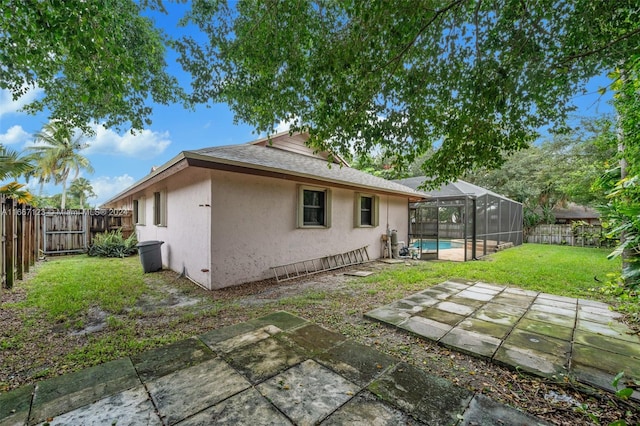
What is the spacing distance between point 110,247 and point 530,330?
40.7 ft

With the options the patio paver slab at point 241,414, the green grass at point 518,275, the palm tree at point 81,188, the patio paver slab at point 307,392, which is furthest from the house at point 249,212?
the palm tree at point 81,188

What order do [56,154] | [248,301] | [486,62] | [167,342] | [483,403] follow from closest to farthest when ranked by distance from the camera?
1. [483,403]
2. [167,342]
3. [486,62]
4. [248,301]
5. [56,154]

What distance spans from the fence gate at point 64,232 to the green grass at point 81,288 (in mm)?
2526

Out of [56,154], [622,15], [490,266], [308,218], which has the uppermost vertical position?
[56,154]

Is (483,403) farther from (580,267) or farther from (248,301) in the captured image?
(580,267)

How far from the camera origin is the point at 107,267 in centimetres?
758

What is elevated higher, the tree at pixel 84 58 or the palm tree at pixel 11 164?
the tree at pixel 84 58

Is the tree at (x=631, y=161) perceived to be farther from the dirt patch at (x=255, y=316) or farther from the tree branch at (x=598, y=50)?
the dirt patch at (x=255, y=316)

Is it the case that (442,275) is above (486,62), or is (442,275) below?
below

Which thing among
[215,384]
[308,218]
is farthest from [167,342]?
[308,218]

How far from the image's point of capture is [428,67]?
145 inches

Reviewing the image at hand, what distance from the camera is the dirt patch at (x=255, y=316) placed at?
2156 millimetres

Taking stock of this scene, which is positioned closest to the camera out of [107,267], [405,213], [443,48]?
[443,48]

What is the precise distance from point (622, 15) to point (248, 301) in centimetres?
620
